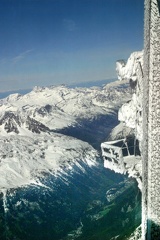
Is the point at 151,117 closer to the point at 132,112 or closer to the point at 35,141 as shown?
the point at 132,112

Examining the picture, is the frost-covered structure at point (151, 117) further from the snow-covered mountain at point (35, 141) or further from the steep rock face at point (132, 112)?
the snow-covered mountain at point (35, 141)

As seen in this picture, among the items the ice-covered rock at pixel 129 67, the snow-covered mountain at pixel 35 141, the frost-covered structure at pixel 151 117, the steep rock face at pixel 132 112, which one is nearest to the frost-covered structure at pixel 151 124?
the frost-covered structure at pixel 151 117

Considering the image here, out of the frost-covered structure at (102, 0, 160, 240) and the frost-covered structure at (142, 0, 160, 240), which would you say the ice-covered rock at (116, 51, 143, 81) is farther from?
the frost-covered structure at (142, 0, 160, 240)

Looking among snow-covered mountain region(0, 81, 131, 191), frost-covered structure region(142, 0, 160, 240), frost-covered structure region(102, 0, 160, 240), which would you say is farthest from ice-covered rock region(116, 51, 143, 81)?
snow-covered mountain region(0, 81, 131, 191)

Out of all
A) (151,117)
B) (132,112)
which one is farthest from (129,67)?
(151,117)

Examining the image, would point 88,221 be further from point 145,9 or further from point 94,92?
point 94,92

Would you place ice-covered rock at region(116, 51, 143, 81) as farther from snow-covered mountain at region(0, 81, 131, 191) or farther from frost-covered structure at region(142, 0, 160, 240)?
snow-covered mountain at region(0, 81, 131, 191)

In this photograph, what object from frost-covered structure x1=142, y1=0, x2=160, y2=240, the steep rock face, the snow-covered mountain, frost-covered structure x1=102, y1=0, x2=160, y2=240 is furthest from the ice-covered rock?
the snow-covered mountain

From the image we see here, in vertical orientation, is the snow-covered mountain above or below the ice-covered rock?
below

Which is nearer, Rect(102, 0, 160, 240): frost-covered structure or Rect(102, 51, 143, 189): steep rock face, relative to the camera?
Rect(102, 0, 160, 240): frost-covered structure
